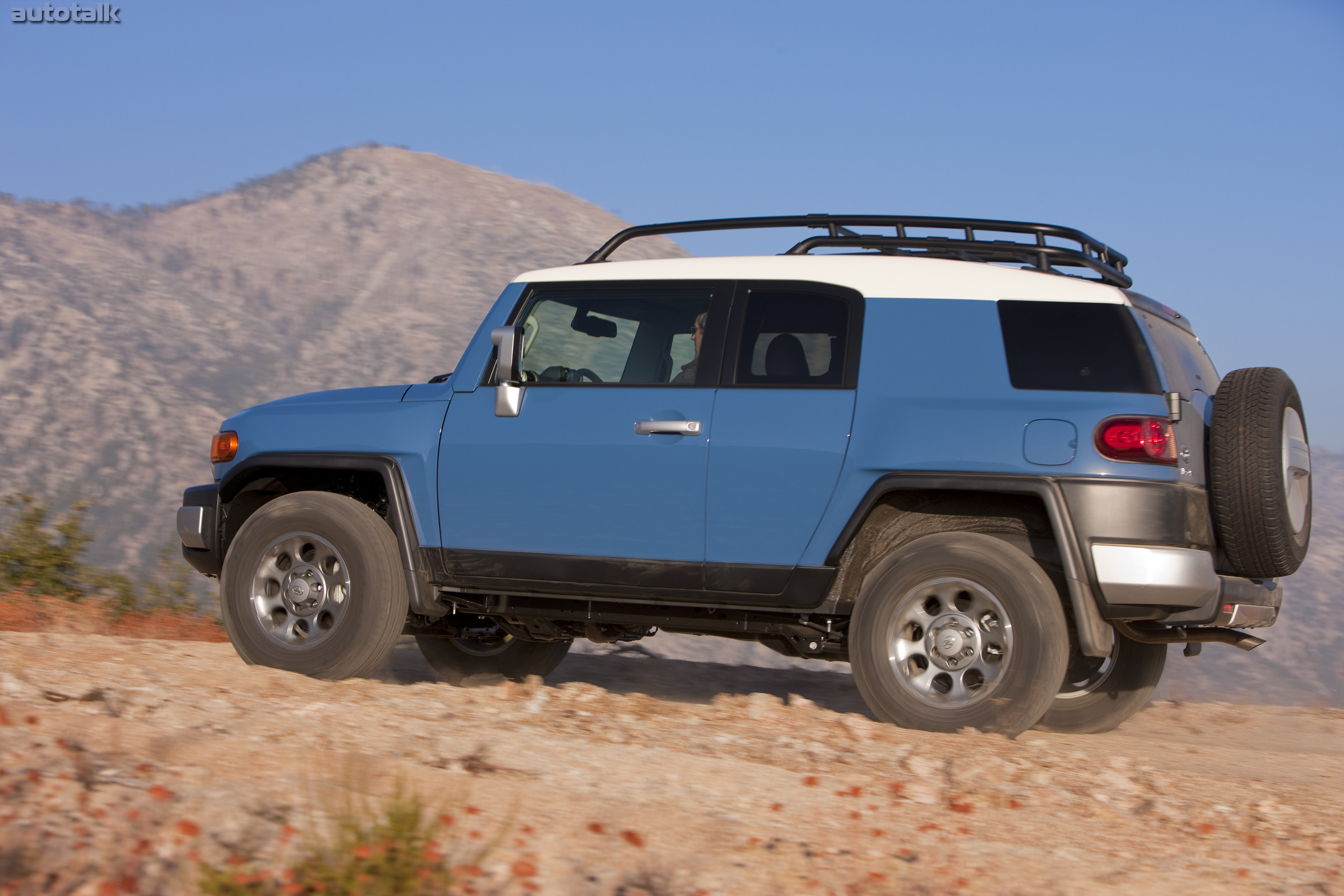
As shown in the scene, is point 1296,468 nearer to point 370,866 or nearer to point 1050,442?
point 1050,442

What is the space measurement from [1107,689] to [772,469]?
2.17 m

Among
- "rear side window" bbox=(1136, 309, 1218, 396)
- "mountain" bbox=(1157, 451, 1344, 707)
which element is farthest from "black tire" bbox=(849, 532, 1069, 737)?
"mountain" bbox=(1157, 451, 1344, 707)

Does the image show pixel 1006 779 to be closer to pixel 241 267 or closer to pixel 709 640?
pixel 709 640

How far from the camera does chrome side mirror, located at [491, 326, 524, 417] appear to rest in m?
5.46

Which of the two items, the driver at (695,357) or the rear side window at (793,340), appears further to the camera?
the driver at (695,357)

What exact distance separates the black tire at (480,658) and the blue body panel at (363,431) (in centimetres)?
156

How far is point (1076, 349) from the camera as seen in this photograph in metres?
4.79

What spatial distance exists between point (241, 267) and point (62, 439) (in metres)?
24.2

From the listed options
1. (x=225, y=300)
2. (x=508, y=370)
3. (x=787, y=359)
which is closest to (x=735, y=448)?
(x=787, y=359)

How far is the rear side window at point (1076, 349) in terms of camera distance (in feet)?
15.4

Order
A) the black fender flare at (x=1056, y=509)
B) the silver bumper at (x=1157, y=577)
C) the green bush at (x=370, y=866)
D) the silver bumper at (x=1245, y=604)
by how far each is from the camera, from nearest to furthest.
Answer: the green bush at (x=370, y=866) < the silver bumper at (x=1157, y=577) < the black fender flare at (x=1056, y=509) < the silver bumper at (x=1245, y=604)

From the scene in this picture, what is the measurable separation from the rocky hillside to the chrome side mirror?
1136 inches

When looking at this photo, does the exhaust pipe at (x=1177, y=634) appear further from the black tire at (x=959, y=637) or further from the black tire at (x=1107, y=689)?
the black tire at (x=1107, y=689)

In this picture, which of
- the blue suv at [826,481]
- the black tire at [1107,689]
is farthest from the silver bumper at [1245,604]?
the black tire at [1107,689]
